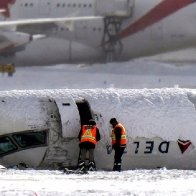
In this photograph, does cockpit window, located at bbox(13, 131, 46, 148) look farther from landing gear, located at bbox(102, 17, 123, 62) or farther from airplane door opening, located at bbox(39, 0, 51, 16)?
airplane door opening, located at bbox(39, 0, 51, 16)

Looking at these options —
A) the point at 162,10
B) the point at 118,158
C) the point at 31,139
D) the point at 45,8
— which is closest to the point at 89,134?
the point at 118,158

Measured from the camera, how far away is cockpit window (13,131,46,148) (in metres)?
16.7

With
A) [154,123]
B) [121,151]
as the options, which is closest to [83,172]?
[121,151]

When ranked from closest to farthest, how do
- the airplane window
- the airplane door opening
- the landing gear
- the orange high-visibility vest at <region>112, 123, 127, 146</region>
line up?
the orange high-visibility vest at <region>112, 123, 127, 146</region>
the airplane window
the landing gear
the airplane door opening

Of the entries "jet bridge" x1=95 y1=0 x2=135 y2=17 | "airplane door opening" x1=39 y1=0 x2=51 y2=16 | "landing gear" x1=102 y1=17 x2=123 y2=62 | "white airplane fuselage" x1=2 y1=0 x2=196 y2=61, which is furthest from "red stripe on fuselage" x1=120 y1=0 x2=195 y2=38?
"airplane door opening" x1=39 y1=0 x2=51 y2=16

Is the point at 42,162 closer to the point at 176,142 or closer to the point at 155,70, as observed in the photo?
the point at 176,142

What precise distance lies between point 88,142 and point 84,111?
1136 mm

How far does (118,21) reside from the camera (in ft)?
126

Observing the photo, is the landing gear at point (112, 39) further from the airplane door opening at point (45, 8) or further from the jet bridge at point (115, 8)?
the airplane door opening at point (45, 8)

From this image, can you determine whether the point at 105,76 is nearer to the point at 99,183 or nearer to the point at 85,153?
the point at 85,153

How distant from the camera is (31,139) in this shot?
1686 centimetres

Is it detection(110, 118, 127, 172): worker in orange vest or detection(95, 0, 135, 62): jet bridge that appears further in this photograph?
detection(95, 0, 135, 62): jet bridge

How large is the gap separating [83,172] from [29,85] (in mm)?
15805

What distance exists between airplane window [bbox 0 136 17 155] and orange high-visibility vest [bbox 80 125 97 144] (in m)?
1.82
